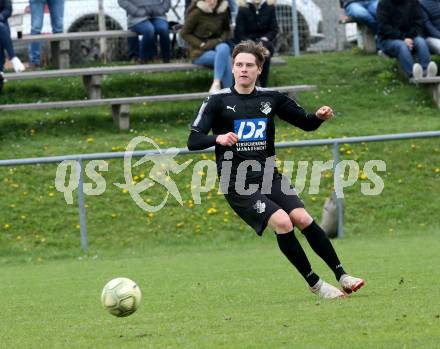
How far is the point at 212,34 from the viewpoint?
734 inches

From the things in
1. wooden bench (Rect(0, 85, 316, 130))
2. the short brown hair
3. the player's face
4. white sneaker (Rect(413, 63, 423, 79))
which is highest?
the short brown hair

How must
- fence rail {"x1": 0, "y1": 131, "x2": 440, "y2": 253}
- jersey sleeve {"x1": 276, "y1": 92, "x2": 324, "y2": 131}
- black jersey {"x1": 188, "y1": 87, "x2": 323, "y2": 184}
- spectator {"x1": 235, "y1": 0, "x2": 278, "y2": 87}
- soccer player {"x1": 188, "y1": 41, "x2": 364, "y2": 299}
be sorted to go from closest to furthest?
soccer player {"x1": 188, "y1": 41, "x2": 364, "y2": 299}
black jersey {"x1": 188, "y1": 87, "x2": 323, "y2": 184}
jersey sleeve {"x1": 276, "y1": 92, "x2": 324, "y2": 131}
fence rail {"x1": 0, "y1": 131, "x2": 440, "y2": 253}
spectator {"x1": 235, "y1": 0, "x2": 278, "y2": 87}

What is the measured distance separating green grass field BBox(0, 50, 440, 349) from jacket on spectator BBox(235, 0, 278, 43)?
1.58 meters

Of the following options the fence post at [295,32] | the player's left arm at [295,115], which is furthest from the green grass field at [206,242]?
the player's left arm at [295,115]

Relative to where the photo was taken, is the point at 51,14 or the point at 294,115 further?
the point at 51,14

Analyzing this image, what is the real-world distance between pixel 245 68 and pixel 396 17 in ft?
36.2

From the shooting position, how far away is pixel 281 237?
883 centimetres

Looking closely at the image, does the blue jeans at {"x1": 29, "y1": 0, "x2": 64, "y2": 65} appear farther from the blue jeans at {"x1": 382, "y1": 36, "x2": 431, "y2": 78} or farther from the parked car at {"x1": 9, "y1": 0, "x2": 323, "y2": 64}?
the blue jeans at {"x1": 382, "y1": 36, "x2": 431, "y2": 78}

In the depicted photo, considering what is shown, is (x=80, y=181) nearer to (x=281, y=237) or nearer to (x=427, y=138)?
(x=427, y=138)

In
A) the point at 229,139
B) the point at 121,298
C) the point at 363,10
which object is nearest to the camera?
the point at 121,298

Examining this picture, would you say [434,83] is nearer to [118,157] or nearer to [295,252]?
[118,157]

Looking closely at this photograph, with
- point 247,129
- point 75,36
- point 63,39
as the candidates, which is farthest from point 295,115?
point 63,39

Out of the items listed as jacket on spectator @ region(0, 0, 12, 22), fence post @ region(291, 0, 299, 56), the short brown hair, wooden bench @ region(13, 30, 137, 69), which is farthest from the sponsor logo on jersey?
fence post @ region(291, 0, 299, 56)

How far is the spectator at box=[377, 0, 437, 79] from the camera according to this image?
1930 cm
